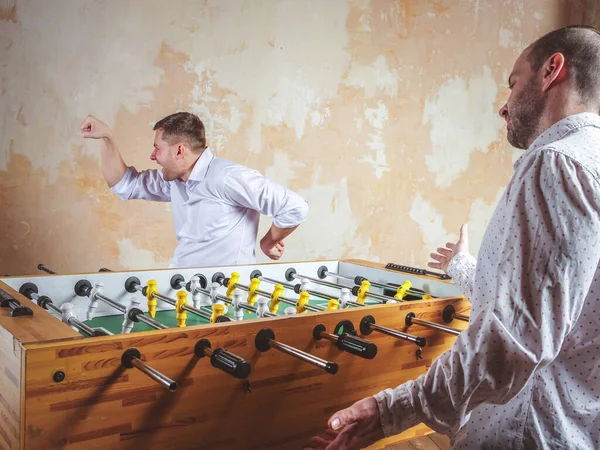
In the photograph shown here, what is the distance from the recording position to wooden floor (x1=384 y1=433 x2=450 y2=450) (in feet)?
6.73

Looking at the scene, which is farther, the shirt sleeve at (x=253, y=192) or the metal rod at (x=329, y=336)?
the shirt sleeve at (x=253, y=192)

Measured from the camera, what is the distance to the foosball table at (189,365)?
127 cm

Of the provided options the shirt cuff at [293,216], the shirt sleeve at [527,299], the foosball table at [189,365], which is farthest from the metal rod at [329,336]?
the shirt cuff at [293,216]

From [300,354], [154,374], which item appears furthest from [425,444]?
[154,374]

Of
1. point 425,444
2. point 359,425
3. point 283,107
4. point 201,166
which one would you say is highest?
point 283,107

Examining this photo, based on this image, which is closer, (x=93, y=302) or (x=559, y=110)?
(x=559, y=110)

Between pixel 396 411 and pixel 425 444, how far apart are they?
3.95ft

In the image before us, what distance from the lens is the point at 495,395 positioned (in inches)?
42.1

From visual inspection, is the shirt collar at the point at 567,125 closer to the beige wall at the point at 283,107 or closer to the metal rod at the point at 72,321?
the metal rod at the point at 72,321

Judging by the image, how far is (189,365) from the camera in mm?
1432

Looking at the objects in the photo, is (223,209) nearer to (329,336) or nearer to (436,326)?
(436,326)

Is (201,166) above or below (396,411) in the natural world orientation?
above

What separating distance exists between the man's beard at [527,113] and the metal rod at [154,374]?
3.25 ft

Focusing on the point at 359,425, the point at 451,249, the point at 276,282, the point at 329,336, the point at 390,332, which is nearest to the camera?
the point at 359,425
